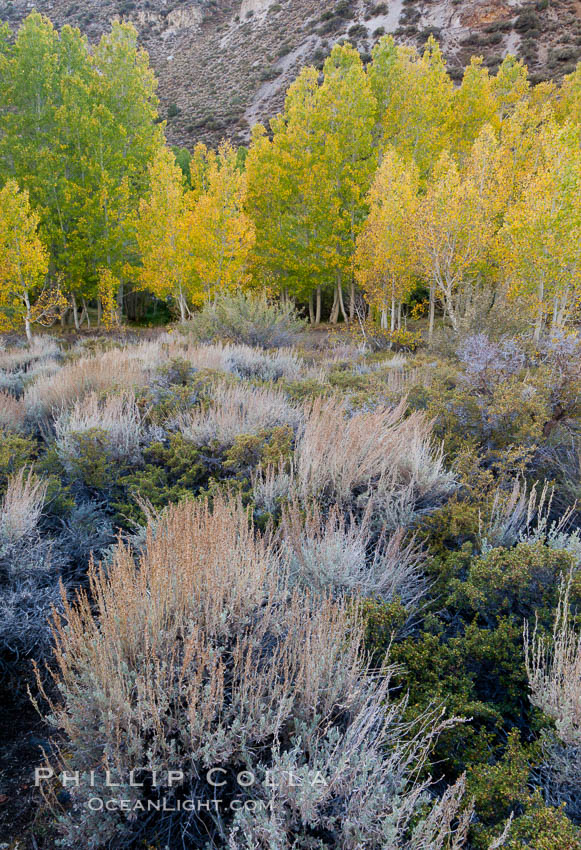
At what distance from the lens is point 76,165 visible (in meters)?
20.1

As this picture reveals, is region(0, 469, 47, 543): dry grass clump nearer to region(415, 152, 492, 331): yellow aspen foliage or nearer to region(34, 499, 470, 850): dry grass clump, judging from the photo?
region(34, 499, 470, 850): dry grass clump

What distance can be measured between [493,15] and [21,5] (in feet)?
183

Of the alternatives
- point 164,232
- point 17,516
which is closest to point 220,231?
point 164,232

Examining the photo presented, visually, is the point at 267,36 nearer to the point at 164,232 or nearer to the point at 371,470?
the point at 164,232

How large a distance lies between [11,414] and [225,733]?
5.00 meters

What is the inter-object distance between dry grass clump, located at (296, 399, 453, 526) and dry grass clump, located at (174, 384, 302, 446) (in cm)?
94

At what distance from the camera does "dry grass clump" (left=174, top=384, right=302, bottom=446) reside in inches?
185

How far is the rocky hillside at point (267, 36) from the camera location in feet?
128

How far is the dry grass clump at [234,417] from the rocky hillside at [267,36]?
4280 centimetres

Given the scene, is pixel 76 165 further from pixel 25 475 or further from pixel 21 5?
pixel 21 5

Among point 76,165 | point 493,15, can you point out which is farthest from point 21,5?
point 76,165

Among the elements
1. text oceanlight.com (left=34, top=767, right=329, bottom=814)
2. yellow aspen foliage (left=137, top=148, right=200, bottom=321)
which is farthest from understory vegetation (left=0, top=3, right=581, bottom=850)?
yellow aspen foliage (left=137, top=148, right=200, bottom=321)

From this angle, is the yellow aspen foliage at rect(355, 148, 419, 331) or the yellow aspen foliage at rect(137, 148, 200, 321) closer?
the yellow aspen foliage at rect(355, 148, 419, 331)

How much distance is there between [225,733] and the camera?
69.9 inches
